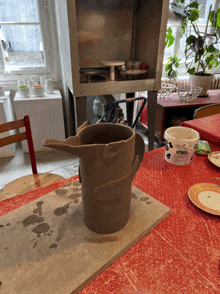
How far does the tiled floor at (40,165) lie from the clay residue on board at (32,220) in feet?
4.38

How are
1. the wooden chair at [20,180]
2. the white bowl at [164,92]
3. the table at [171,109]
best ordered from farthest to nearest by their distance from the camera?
1. the white bowl at [164,92]
2. the table at [171,109]
3. the wooden chair at [20,180]

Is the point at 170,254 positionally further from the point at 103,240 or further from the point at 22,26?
the point at 22,26

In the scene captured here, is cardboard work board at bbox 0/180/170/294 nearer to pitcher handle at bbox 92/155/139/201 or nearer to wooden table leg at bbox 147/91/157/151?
pitcher handle at bbox 92/155/139/201

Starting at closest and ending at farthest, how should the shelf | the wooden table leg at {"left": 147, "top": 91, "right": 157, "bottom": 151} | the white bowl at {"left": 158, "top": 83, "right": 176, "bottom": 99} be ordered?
the shelf, the wooden table leg at {"left": 147, "top": 91, "right": 157, "bottom": 151}, the white bowl at {"left": 158, "top": 83, "right": 176, "bottom": 99}

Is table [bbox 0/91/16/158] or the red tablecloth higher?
the red tablecloth

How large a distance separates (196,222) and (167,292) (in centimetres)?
20

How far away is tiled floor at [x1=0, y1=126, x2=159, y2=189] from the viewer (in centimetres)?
189

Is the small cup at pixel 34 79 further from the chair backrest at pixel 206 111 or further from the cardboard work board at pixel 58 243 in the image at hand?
the cardboard work board at pixel 58 243

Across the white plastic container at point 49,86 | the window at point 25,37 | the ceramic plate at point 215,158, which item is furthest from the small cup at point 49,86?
the ceramic plate at point 215,158

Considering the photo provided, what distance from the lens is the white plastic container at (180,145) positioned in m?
0.70

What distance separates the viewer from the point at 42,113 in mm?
2129

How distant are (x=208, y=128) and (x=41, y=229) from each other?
804 mm

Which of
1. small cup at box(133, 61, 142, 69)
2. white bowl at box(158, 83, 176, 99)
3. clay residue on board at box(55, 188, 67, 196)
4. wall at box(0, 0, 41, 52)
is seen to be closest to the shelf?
small cup at box(133, 61, 142, 69)

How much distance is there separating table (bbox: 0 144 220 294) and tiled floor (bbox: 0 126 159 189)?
1.32 m
